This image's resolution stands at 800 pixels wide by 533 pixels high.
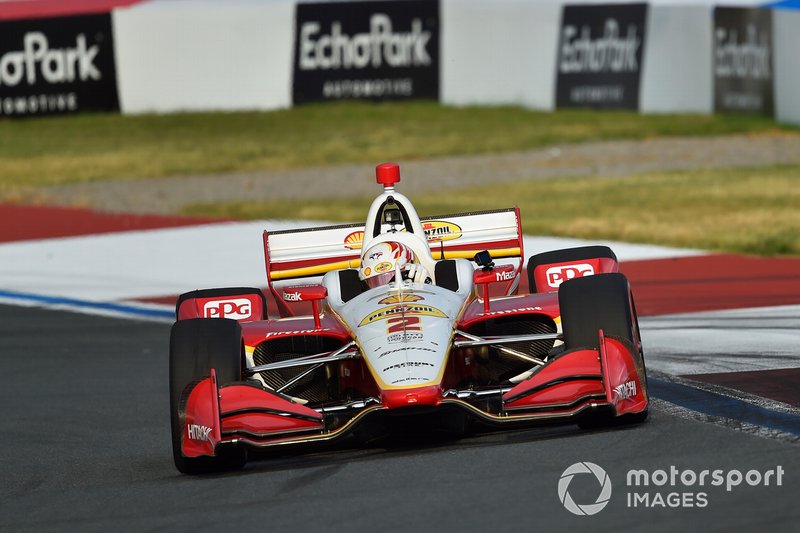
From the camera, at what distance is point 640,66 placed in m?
29.5

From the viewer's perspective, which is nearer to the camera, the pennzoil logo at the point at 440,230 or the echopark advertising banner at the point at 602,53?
the pennzoil logo at the point at 440,230

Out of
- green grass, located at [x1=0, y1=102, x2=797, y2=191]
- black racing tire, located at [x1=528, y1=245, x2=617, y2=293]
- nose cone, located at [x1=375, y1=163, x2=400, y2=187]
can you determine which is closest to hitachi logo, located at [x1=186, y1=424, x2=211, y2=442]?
nose cone, located at [x1=375, y1=163, x2=400, y2=187]

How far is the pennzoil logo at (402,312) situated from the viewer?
779cm

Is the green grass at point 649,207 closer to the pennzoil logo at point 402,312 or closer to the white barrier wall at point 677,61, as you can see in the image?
the white barrier wall at point 677,61

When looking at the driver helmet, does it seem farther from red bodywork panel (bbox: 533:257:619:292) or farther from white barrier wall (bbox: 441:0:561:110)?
white barrier wall (bbox: 441:0:561:110)

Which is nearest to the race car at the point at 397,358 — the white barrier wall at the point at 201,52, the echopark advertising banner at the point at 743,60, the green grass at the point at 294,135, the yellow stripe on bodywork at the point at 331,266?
the yellow stripe on bodywork at the point at 331,266

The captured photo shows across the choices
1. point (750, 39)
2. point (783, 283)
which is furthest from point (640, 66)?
point (783, 283)

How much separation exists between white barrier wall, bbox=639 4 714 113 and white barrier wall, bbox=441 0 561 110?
180cm

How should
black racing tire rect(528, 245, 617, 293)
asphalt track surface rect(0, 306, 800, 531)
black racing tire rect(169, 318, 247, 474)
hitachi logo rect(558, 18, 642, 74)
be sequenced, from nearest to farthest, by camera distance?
1. asphalt track surface rect(0, 306, 800, 531)
2. black racing tire rect(169, 318, 247, 474)
3. black racing tire rect(528, 245, 617, 293)
4. hitachi logo rect(558, 18, 642, 74)

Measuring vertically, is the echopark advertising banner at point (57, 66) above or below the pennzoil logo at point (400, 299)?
above

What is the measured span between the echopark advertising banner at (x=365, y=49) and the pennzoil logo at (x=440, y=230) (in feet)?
62.3

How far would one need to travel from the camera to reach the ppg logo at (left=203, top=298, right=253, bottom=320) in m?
9.27

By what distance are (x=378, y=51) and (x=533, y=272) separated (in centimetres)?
2024

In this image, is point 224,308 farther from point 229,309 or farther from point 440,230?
point 440,230
